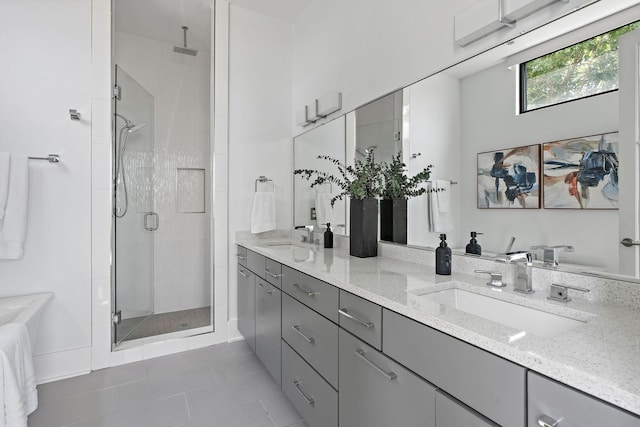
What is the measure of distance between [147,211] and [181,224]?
0.31m

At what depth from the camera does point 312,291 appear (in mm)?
1552

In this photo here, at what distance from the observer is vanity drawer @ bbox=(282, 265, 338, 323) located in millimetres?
1394

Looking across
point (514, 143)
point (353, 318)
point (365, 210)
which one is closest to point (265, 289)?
point (365, 210)

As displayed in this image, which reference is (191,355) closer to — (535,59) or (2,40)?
(2,40)

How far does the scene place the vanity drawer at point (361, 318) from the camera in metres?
1.13

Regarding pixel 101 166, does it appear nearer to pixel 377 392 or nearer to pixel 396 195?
pixel 396 195

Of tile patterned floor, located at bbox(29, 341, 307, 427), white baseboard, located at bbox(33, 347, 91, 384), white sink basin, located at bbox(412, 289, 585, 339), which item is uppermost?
white sink basin, located at bbox(412, 289, 585, 339)

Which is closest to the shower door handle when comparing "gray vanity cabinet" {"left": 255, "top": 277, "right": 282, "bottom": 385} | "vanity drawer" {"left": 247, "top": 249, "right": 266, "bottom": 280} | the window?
"vanity drawer" {"left": 247, "top": 249, "right": 266, "bottom": 280}

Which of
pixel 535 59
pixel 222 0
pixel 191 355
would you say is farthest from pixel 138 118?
pixel 535 59

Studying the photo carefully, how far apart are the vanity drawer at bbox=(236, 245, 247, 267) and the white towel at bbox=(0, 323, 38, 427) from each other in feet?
4.47

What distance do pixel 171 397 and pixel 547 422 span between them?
6.79 ft

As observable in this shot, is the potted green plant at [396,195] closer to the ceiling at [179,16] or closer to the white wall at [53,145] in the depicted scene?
the ceiling at [179,16]

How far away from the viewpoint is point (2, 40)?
7.07 ft

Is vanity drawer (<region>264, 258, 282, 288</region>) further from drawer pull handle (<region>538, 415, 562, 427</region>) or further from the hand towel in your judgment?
drawer pull handle (<region>538, 415, 562, 427</region>)
